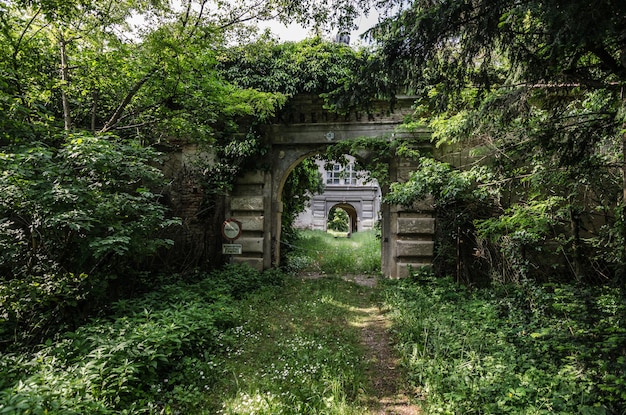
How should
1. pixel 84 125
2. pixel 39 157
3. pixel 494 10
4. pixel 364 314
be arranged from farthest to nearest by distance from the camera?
1. pixel 84 125
2. pixel 364 314
3. pixel 39 157
4. pixel 494 10

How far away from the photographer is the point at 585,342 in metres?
3.30

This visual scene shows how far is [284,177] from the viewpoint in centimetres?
891

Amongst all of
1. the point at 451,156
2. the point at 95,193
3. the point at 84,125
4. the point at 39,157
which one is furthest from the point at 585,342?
the point at 84,125

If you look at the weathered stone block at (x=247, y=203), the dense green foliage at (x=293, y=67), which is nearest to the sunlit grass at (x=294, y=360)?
the weathered stone block at (x=247, y=203)

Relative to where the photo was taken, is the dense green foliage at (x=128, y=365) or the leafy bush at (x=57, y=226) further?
the leafy bush at (x=57, y=226)

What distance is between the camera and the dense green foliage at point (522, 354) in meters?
2.77

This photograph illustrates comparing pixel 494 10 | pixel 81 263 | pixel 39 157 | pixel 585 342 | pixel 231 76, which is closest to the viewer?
pixel 494 10

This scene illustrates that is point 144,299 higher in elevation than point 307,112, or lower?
lower

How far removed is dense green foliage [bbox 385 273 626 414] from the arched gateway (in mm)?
2791

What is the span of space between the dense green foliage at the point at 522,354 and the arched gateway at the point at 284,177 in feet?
9.16

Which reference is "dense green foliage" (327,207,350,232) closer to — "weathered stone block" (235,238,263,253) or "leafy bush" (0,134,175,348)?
"weathered stone block" (235,238,263,253)

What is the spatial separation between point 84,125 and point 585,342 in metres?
9.93

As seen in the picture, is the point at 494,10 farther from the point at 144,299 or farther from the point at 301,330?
the point at 144,299

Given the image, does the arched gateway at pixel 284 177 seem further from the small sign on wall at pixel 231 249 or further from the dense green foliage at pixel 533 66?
the dense green foliage at pixel 533 66
